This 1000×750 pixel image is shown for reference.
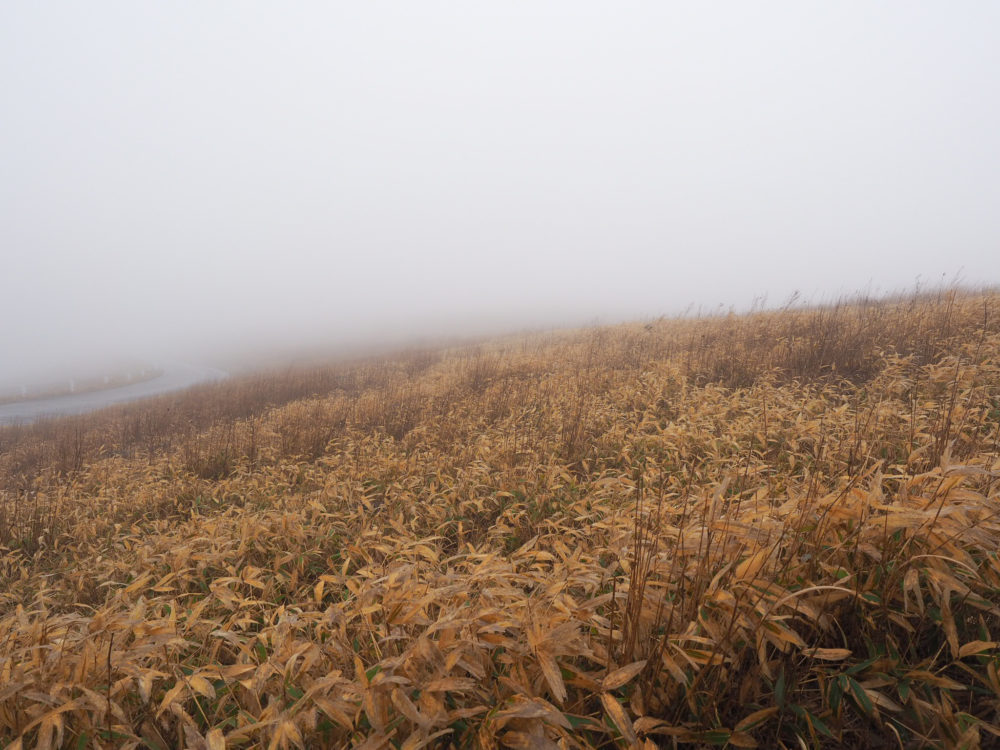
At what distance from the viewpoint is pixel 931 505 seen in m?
1.58

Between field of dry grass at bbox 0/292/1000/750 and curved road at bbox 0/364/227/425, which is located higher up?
field of dry grass at bbox 0/292/1000/750

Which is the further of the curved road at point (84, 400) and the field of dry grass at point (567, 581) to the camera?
the curved road at point (84, 400)

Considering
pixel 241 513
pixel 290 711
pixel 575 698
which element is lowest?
pixel 241 513

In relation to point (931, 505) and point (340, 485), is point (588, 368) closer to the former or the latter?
point (340, 485)

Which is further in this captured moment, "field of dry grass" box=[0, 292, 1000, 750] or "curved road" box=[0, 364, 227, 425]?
"curved road" box=[0, 364, 227, 425]

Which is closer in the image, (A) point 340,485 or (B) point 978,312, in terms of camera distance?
(A) point 340,485

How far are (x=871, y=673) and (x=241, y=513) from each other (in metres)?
5.02

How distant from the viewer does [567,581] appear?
1.72 meters

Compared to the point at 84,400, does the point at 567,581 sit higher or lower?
higher

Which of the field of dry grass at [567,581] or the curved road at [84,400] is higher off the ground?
the field of dry grass at [567,581]

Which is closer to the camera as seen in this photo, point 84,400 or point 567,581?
point 567,581

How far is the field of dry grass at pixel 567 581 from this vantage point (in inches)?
51.1

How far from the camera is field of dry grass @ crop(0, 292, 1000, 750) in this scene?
1299 millimetres

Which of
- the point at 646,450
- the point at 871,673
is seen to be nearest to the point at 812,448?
the point at 646,450
